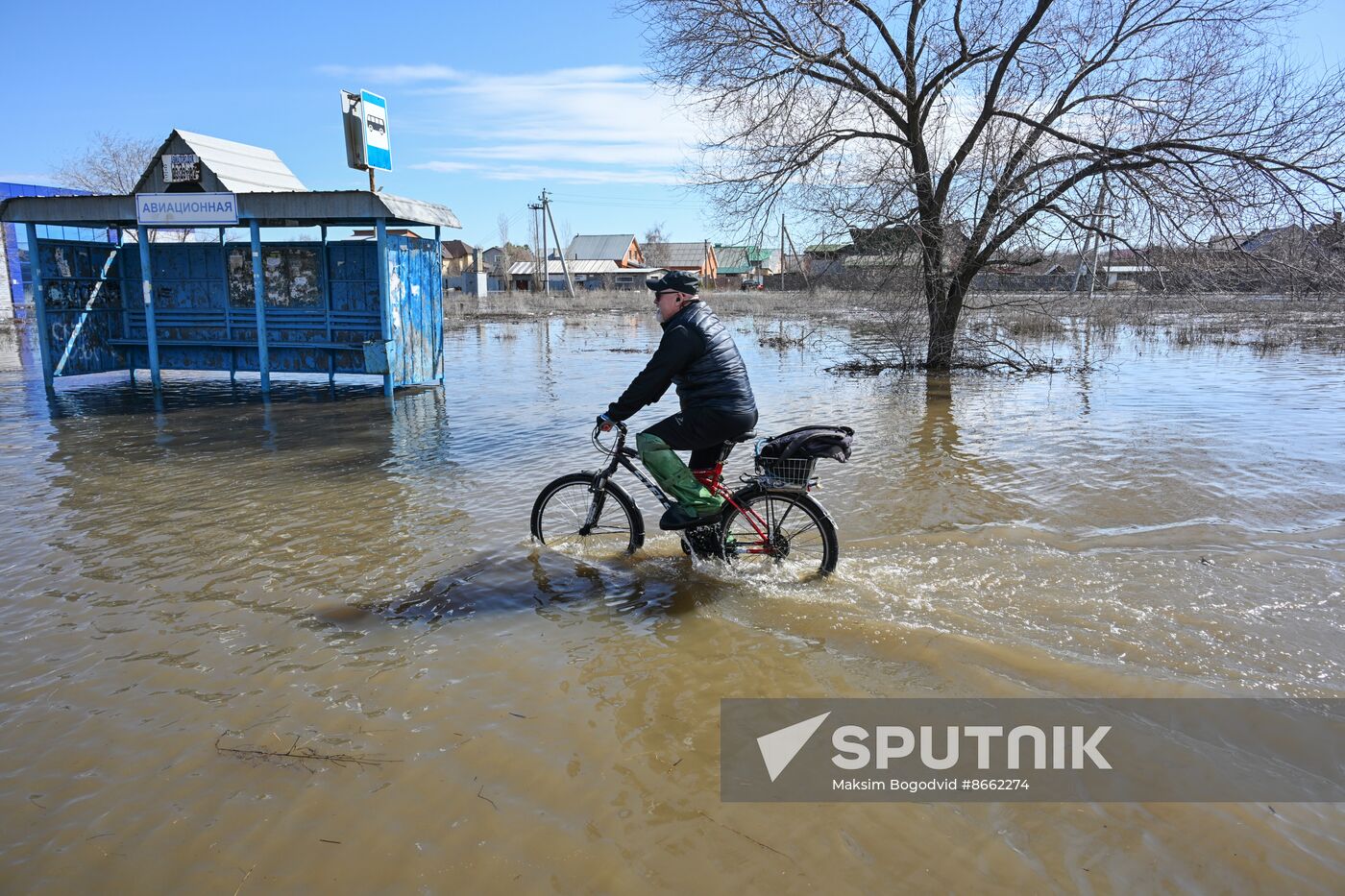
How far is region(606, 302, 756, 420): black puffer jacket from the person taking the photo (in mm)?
5332

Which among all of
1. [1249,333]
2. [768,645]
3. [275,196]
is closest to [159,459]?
[275,196]

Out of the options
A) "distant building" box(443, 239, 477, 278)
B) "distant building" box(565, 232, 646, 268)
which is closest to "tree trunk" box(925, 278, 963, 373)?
"distant building" box(565, 232, 646, 268)

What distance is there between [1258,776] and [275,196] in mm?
13602

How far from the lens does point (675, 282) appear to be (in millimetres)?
5438

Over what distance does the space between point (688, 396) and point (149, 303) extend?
12258 millimetres

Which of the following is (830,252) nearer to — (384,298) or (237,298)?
(384,298)

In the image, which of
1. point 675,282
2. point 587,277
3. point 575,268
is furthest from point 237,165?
point 575,268

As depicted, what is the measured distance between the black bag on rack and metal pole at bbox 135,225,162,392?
1256cm

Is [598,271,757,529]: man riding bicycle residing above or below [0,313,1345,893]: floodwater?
above

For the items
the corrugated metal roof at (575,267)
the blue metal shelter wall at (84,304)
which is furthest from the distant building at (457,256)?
the blue metal shelter wall at (84,304)

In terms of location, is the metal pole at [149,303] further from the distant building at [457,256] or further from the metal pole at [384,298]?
the distant building at [457,256]

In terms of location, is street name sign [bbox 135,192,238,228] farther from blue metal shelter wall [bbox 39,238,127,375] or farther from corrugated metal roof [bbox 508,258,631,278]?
corrugated metal roof [bbox 508,258,631,278]

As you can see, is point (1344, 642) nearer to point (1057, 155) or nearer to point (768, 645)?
point (768, 645)

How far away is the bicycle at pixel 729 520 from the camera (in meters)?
5.43
